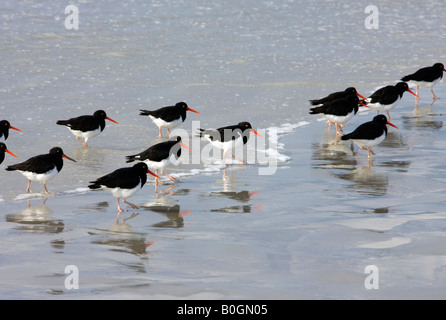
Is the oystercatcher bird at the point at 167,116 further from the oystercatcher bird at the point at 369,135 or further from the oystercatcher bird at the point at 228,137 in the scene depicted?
the oystercatcher bird at the point at 369,135

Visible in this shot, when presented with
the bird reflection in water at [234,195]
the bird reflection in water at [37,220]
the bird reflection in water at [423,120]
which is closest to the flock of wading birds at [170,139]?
the bird reflection in water at [423,120]

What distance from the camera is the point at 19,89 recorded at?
1459 centimetres

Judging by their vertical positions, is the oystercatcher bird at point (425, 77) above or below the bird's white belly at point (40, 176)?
above

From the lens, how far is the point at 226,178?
31.4 ft

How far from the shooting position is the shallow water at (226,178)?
6.00 meters

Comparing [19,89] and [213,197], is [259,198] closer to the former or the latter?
[213,197]

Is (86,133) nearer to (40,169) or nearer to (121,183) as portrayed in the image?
(40,169)

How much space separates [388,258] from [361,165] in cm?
387

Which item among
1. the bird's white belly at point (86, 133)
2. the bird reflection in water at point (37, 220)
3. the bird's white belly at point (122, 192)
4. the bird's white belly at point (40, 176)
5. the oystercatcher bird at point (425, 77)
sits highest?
→ the oystercatcher bird at point (425, 77)

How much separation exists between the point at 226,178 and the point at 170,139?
74.7 inches

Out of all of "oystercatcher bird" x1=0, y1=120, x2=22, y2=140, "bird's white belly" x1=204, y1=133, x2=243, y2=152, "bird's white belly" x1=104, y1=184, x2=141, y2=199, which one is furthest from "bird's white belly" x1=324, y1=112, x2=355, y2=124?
"oystercatcher bird" x1=0, y1=120, x2=22, y2=140

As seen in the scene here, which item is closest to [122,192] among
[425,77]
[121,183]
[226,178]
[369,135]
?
[121,183]

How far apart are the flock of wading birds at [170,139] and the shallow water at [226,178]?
28 cm
